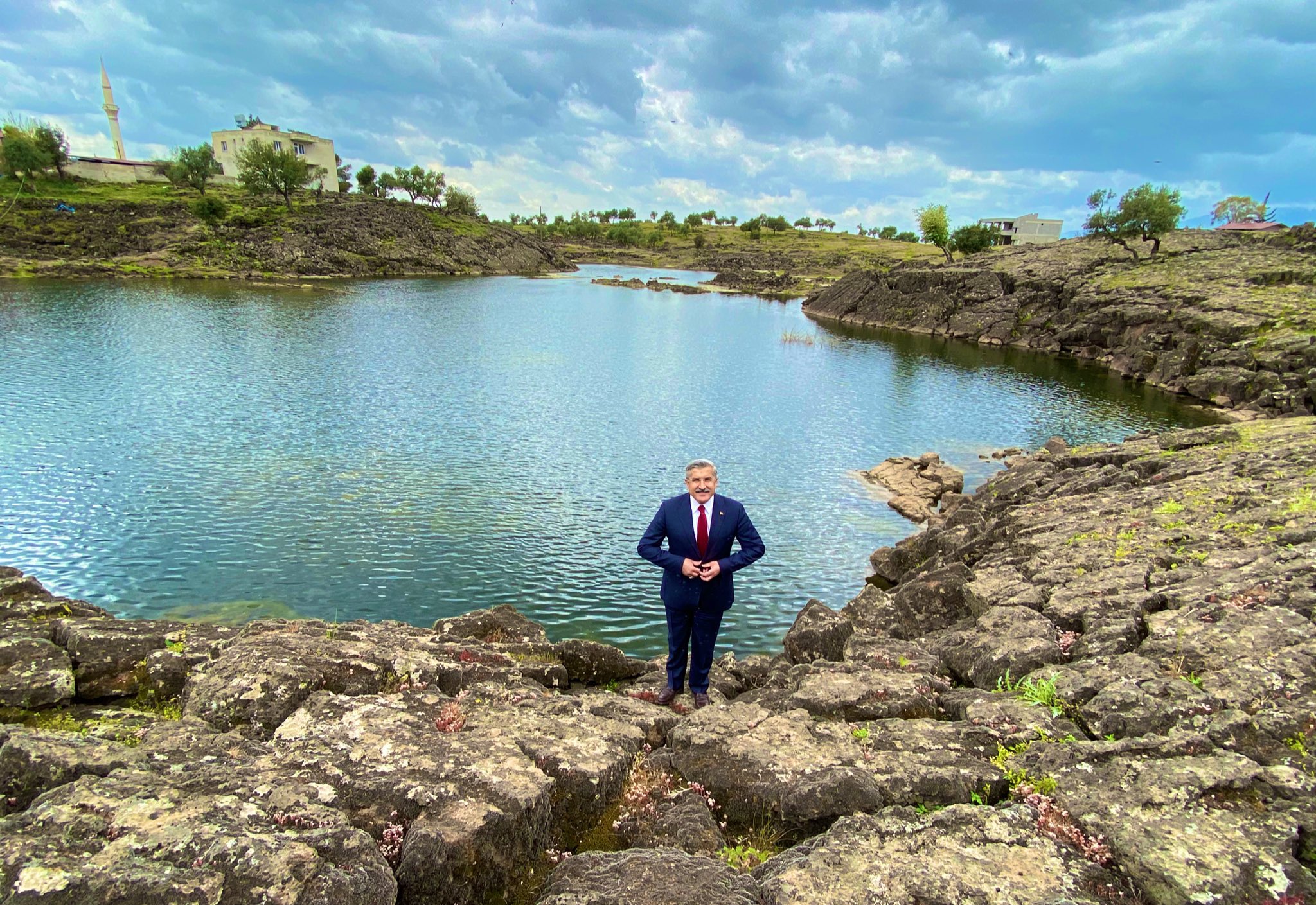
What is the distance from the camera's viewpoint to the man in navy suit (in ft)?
36.5

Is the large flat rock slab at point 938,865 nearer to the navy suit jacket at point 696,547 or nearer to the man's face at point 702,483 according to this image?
the navy suit jacket at point 696,547

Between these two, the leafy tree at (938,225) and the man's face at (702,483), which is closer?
the man's face at (702,483)

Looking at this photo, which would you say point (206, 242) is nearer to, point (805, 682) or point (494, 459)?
point (494, 459)

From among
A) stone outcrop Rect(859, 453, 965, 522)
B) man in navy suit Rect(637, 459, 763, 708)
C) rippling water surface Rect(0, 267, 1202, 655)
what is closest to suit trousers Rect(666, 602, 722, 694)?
man in navy suit Rect(637, 459, 763, 708)

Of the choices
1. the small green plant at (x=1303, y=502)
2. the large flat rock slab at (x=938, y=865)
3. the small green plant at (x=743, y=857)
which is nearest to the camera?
the large flat rock slab at (x=938, y=865)

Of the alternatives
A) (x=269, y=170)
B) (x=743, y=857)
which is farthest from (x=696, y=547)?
(x=269, y=170)

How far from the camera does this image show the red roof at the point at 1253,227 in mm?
119769

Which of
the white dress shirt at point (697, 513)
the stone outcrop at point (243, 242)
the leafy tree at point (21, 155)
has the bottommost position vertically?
the white dress shirt at point (697, 513)

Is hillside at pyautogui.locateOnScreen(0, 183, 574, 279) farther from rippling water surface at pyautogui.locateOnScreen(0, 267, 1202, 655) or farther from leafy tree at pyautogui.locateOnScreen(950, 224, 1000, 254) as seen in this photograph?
leafy tree at pyautogui.locateOnScreen(950, 224, 1000, 254)

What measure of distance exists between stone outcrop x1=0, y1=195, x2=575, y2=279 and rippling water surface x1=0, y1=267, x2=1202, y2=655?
49247mm

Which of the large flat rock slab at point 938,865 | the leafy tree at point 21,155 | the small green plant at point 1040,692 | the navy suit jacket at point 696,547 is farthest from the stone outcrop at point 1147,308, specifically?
the leafy tree at point 21,155

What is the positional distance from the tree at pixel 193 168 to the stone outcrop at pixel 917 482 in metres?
197

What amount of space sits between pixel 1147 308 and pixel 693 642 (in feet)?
294

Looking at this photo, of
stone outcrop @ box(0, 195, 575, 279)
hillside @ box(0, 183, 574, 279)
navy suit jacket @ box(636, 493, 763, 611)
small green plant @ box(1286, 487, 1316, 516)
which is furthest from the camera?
hillside @ box(0, 183, 574, 279)
